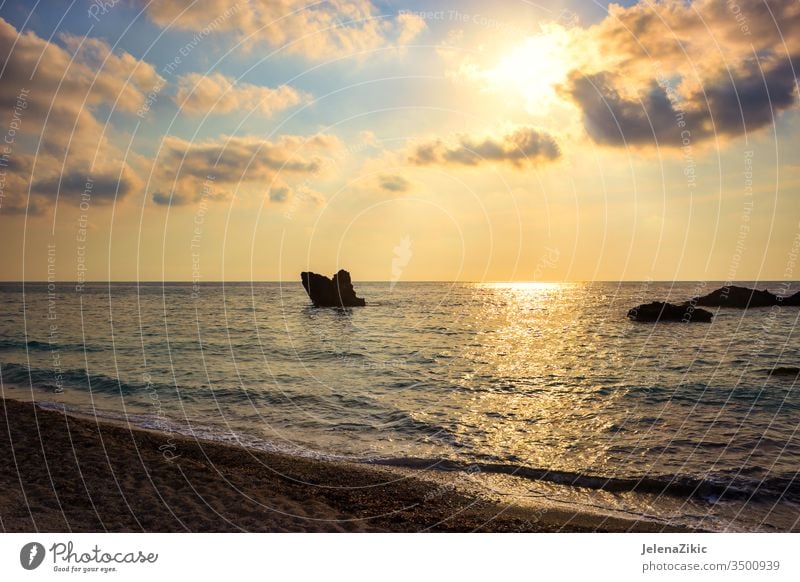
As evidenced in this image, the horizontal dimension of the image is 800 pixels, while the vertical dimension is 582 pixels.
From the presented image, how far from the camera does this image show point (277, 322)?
7156 centimetres

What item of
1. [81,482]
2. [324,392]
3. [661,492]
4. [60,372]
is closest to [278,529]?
[81,482]

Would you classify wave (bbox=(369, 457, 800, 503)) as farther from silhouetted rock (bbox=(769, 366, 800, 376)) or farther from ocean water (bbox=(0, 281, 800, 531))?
silhouetted rock (bbox=(769, 366, 800, 376))

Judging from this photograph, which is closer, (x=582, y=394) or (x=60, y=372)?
(x=582, y=394)

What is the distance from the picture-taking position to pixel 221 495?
11500 millimetres

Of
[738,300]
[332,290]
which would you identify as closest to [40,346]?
[332,290]

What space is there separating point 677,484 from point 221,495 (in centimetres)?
1239

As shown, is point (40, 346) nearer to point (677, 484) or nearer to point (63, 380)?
point (63, 380)

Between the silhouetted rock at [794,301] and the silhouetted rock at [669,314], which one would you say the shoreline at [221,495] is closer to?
the silhouetted rock at [669,314]

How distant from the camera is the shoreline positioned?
989 cm

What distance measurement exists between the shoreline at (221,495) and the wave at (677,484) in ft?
6.34

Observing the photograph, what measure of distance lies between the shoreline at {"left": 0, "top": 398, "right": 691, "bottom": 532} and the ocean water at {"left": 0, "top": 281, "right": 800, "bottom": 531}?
4.26 feet

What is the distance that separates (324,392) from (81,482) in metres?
15.1

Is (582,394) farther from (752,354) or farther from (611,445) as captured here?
(752,354)

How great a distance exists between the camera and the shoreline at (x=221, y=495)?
9891mm
